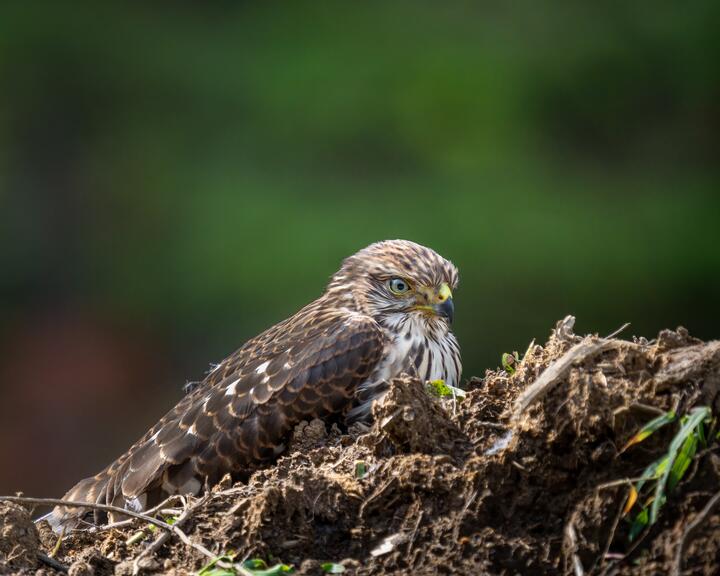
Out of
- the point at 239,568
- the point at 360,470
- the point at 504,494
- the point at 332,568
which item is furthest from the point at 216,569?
the point at 504,494

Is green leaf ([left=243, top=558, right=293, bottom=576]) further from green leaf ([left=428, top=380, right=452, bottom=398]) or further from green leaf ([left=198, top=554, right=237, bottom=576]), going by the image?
green leaf ([left=428, top=380, right=452, bottom=398])

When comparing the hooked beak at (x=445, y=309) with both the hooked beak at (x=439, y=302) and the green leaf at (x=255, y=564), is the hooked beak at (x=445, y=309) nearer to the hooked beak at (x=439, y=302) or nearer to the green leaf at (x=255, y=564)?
the hooked beak at (x=439, y=302)

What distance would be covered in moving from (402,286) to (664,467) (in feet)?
7.99

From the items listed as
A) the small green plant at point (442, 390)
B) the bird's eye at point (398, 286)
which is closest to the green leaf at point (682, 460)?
the small green plant at point (442, 390)

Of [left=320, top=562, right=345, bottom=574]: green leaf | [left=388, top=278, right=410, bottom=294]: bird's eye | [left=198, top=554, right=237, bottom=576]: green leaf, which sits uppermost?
[left=388, top=278, right=410, bottom=294]: bird's eye

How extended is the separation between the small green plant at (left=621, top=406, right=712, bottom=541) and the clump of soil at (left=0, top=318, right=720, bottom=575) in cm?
3

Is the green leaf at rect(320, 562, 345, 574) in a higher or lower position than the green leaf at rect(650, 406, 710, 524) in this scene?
lower

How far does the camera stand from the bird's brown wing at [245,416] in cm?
420

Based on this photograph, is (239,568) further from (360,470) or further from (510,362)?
(510,362)

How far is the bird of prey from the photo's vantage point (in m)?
4.21

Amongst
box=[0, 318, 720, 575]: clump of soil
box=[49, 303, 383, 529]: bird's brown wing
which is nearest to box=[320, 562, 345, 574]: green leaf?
box=[0, 318, 720, 575]: clump of soil

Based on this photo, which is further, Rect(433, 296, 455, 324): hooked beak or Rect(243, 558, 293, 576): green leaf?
Rect(433, 296, 455, 324): hooked beak

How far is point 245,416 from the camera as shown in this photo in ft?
13.9

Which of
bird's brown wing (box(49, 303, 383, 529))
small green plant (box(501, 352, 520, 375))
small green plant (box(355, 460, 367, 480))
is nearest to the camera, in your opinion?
small green plant (box(355, 460, 367, 480))
